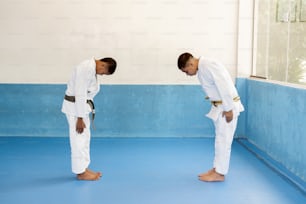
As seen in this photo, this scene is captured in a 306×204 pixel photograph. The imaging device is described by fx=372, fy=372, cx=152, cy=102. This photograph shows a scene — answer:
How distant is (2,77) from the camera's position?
5621 millimetres

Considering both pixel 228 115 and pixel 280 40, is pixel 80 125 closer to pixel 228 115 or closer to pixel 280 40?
pixel 228 115

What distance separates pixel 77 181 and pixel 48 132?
87.3 inches

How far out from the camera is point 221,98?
339 cm

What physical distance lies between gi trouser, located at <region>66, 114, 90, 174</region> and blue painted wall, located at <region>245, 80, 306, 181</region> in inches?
79.5

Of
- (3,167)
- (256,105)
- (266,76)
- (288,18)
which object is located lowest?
(3,167)

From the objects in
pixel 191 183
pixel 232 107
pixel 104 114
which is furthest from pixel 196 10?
pixel 191 183

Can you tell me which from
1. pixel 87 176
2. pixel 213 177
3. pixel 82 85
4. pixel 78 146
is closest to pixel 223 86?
pixel 213 177

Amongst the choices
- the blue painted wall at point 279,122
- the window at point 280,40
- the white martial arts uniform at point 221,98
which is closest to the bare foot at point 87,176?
the white martial arts uniform at point 221,98

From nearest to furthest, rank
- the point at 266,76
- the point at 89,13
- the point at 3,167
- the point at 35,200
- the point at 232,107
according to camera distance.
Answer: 1. the point at 35,200
2. the point at 232,107
3. the point at 3,167
4. the point at 266,76
5. the point at 89,13

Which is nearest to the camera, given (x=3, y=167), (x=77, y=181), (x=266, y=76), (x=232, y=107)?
(x=232, y=107)

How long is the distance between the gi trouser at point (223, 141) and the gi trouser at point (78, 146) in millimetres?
1269

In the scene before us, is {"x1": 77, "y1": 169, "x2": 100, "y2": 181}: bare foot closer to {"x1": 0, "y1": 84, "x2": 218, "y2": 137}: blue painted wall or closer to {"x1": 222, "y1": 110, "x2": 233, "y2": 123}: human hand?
{"x1": 222, "y1": 110, "x2": 233, "y2": 123}: human hand

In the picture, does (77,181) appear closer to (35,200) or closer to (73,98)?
(35,200)

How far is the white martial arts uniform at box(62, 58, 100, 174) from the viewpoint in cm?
340
